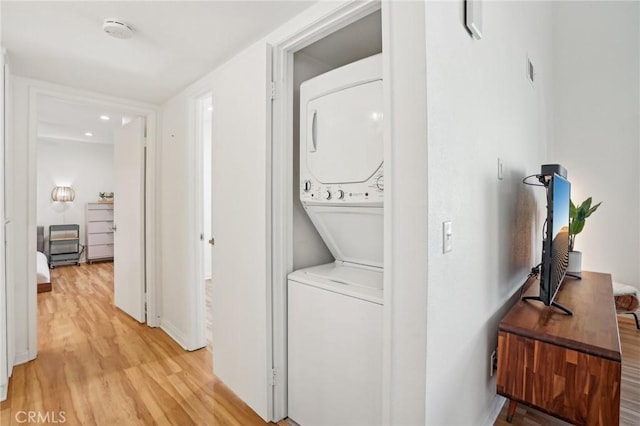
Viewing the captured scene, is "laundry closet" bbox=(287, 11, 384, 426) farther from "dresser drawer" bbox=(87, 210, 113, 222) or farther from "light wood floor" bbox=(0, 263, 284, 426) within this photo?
"dresser drawer" bbox=(87, 210, 113, 222)

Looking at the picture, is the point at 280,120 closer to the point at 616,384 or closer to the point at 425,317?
the point at 425,317

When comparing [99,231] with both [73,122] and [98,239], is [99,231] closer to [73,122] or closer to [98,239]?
[98,239]

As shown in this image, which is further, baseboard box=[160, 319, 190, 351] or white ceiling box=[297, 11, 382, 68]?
baseboard box=[160, 319, 190, 351]

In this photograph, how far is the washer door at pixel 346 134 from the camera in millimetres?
1392

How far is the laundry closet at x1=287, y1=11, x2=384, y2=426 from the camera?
Answer: 1.38 meters

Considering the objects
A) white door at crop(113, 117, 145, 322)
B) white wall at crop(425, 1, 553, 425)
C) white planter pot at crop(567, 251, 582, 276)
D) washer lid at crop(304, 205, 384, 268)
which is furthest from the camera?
white door at crop(113, 117, 145, 322)

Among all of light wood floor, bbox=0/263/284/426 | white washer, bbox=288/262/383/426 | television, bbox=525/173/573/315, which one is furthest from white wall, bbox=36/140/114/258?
television, bbox=525/173/573/315

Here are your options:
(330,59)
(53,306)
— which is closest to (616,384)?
(330,59)

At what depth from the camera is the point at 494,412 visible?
1.79 meters

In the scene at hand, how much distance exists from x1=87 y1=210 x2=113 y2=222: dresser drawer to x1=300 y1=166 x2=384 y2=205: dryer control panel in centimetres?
589

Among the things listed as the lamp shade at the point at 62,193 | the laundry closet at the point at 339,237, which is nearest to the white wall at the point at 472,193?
the laundry closet at the point at 339,237

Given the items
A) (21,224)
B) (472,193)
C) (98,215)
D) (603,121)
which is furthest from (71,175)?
(603,121)

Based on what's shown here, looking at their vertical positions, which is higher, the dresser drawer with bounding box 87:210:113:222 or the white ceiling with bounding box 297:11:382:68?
the white ceiling with bounding box 297:11:382:68

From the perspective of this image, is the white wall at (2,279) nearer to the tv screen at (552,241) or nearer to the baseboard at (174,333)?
the baseboard at (174,333)
